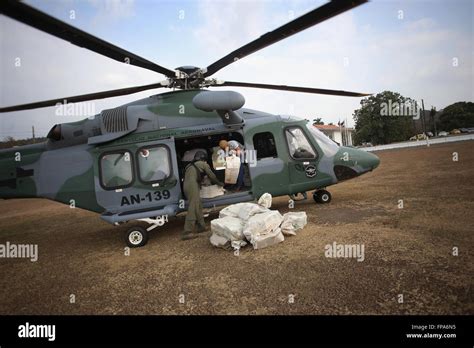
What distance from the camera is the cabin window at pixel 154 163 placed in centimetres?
686

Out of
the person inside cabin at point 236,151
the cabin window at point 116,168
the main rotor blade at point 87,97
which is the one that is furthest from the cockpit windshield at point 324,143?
the cabin window at point 116,168

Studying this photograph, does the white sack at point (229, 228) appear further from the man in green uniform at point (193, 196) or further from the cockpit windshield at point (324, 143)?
the cockpit windshield at point (324, 143)

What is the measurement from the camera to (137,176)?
6.86 meters

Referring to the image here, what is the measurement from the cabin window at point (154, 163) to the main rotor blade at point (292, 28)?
2576 mm

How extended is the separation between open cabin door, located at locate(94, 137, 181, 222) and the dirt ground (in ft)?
3.44

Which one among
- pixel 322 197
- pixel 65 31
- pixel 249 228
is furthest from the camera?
pixel 322 197

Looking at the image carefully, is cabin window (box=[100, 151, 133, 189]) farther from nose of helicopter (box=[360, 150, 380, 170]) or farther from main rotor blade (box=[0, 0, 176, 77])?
nose of helicopter (box=[360, 150, 380, 170])

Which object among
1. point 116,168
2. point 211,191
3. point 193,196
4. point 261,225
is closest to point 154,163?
point 116,168

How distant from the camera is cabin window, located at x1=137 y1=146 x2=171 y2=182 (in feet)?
22.5

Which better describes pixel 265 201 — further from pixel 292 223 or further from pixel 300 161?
pixel 300 161

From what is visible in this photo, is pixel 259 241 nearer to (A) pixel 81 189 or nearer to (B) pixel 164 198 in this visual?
(B) pixel 164 198

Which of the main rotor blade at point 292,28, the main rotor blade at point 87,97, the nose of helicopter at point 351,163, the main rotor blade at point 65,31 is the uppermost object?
the main rotor blade at point 65,31

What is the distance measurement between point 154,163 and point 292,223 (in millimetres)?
3778

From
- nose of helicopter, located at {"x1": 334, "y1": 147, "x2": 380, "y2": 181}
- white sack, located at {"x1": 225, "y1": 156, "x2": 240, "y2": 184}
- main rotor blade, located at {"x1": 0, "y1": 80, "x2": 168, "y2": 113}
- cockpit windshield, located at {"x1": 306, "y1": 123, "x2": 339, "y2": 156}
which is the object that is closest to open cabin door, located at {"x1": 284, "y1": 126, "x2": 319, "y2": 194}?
cockpit windshield, located at {"x1": 306, "y1": 123, "x2": 339, "y2": 156}
